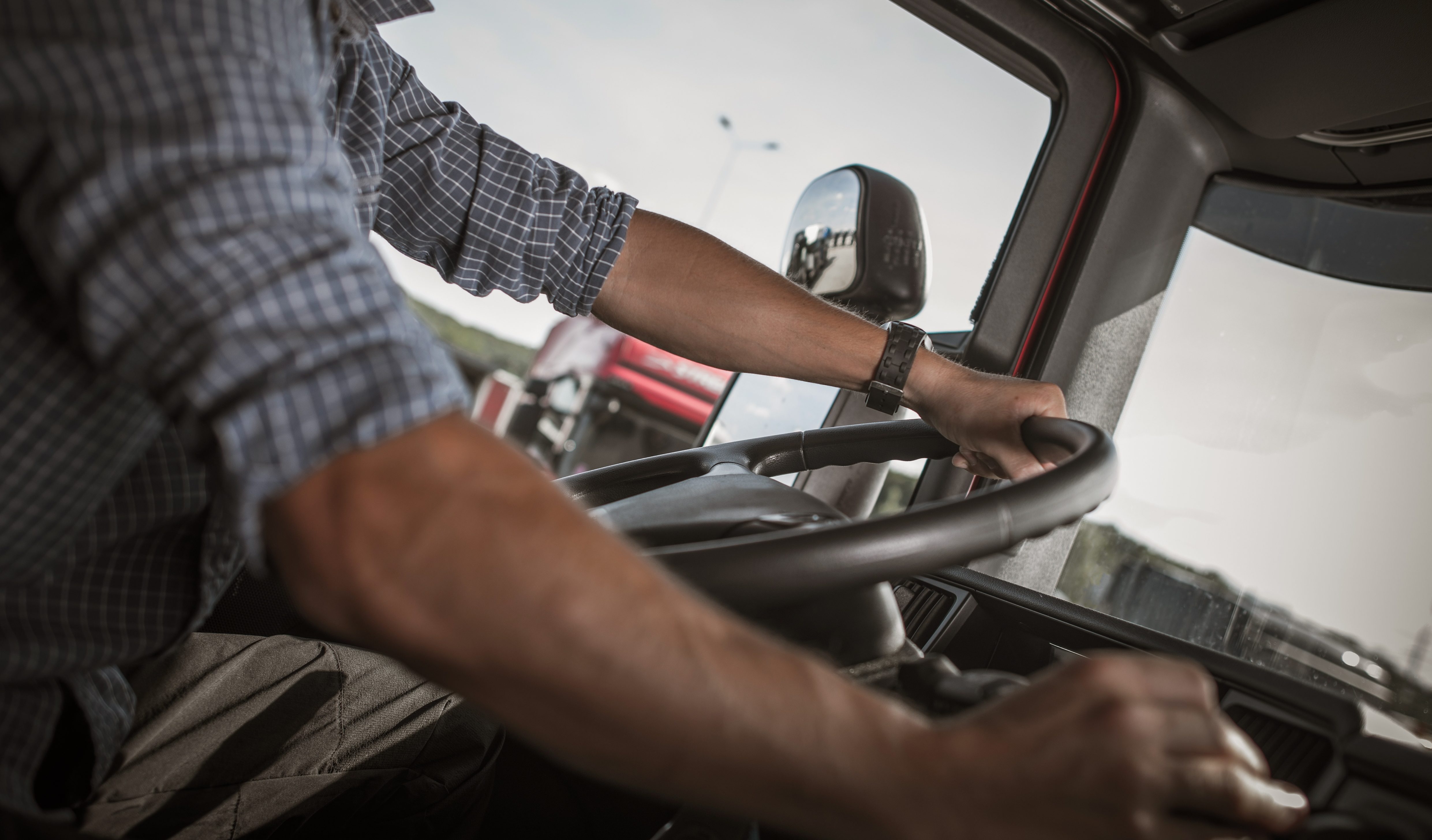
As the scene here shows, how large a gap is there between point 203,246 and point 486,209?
28.2 inches

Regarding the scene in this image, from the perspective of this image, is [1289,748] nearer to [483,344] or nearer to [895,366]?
[895,366]

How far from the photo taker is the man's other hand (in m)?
0.45

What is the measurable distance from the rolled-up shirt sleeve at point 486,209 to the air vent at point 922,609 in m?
0.61

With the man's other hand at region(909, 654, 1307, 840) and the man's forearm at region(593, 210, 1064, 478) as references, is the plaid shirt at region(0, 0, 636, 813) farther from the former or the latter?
the man's forearm at region(593, 210, 1064, 478)

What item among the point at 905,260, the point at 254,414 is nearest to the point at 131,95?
the point at 254,414

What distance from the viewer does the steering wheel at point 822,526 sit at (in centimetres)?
59

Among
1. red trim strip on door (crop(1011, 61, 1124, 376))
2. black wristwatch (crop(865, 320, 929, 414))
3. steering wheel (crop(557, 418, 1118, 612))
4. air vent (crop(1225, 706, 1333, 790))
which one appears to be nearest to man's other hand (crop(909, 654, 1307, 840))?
steering wheel (crop(557, 418, 1118, 612))

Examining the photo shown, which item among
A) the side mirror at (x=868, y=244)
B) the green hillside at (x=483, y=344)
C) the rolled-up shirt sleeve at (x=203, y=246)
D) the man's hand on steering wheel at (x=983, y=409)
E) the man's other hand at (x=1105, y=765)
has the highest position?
the side mirror at (x=868, y=244)

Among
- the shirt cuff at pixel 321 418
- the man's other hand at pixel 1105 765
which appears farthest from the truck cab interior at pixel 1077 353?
the shirt cuff at pixel 321 418

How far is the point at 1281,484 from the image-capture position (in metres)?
1.28

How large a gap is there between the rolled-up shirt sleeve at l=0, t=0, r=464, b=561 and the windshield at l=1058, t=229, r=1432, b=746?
49.1 inches

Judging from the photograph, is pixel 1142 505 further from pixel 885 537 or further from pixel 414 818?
pixel 414 818

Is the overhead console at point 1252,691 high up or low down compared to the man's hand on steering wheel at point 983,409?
down

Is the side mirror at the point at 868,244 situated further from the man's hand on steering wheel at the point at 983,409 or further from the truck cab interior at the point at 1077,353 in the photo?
the man's hand on steering wheel at the point at 983,409
